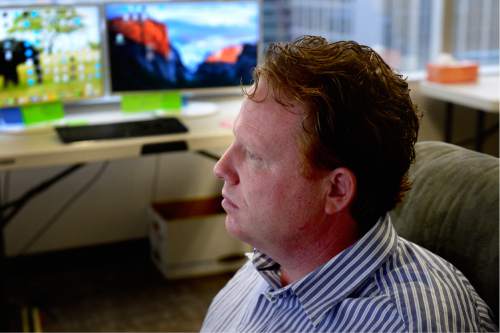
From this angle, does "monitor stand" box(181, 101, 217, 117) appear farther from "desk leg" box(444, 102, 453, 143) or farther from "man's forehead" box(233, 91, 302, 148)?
"man's forehead" box(233, 91, 302, 148)

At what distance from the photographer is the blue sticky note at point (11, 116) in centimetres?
260

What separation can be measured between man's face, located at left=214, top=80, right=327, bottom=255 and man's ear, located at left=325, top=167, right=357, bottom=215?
12 mm

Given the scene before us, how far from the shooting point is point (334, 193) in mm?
987

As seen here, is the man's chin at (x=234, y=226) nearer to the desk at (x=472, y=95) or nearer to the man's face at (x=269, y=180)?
the man's face at (x=269, y=180)

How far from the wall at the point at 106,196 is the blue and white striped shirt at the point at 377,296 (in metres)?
2.11

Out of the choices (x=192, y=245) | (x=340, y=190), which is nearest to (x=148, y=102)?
(x=192, y=245)

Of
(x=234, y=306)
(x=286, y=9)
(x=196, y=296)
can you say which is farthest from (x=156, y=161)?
(x=234, y=306)

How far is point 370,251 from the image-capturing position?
994 mm

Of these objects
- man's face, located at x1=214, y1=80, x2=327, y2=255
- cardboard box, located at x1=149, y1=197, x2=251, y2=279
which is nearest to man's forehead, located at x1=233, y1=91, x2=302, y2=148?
man's face, located at x1=214, y1=80, x2=327, y2=255

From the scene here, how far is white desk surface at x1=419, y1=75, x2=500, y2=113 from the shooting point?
9.37 feet

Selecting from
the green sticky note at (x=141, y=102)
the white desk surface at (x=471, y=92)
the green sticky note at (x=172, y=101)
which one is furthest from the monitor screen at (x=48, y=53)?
the white desk surface at (x=471, y=92)

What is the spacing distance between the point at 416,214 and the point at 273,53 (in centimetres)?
44

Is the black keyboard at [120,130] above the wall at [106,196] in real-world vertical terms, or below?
above

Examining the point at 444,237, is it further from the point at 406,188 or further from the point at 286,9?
the point at 286,9
